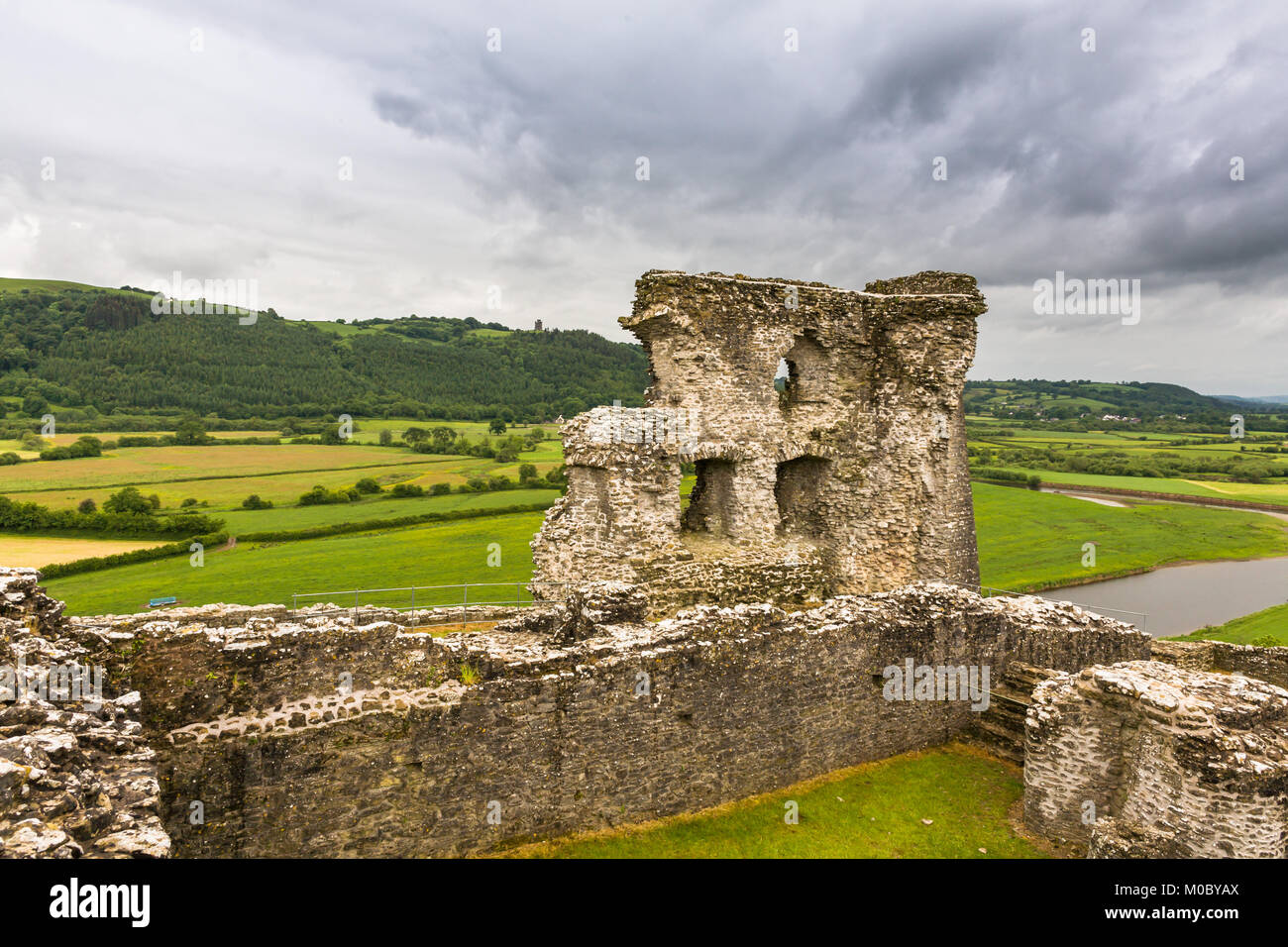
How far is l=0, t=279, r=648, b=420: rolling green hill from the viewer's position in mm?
89688

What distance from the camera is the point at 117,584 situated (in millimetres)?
31703

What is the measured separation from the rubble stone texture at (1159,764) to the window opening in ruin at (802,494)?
7.96 meters

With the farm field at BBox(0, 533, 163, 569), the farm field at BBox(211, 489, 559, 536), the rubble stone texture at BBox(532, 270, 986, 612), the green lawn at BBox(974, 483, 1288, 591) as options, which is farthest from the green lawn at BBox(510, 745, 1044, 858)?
the farm field at BBox(211, 489, 559, 536)

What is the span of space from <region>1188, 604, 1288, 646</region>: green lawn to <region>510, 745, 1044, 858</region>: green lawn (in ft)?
63.5

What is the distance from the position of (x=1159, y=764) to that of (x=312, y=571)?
34.1 meters

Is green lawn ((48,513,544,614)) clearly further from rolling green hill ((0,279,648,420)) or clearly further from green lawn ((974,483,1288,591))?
rolling green hill ((0,279,648,420))

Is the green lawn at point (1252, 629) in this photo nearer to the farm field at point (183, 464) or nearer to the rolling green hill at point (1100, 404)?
the farm field at point (183, 464)

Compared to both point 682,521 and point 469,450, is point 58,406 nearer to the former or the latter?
point 469,450

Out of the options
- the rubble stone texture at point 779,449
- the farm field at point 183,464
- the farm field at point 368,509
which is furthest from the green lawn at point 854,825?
the farm field at point 183,464

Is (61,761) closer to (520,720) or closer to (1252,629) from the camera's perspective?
(520,720)

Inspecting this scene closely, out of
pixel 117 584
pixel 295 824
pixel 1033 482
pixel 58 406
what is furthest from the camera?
pixel 58 406

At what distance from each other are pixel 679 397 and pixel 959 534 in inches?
322

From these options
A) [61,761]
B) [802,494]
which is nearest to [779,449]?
[802,494]

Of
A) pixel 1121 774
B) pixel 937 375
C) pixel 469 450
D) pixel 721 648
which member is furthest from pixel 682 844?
pixel 469 450
